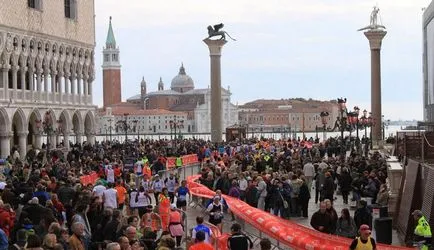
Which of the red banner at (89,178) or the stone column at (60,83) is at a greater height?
the stone column at (60,83)

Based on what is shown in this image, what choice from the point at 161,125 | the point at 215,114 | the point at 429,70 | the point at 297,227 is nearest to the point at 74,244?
the point at 297,227

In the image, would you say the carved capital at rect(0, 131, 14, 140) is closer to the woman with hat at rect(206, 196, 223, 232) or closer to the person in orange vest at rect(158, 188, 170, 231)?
the person in orange vest at rect(158, 188, 170, 231)

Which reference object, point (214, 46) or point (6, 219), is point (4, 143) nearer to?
point (214, 46)

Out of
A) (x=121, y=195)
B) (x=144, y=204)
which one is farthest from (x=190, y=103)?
(x=144, y=204)

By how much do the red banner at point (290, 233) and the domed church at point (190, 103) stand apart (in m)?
152

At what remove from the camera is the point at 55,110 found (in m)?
49.0

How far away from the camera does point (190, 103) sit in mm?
179125

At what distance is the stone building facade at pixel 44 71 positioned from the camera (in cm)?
4281

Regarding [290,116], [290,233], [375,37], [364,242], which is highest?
[375,37]

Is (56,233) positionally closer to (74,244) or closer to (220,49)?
(74,244)

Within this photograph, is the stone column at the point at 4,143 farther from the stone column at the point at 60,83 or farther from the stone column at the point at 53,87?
the stone column at the point at 60,83

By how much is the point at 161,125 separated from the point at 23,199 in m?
149

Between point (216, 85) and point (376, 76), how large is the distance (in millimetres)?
9088

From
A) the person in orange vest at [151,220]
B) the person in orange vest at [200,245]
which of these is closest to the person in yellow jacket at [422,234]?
the person in orange vest at [151,220]
